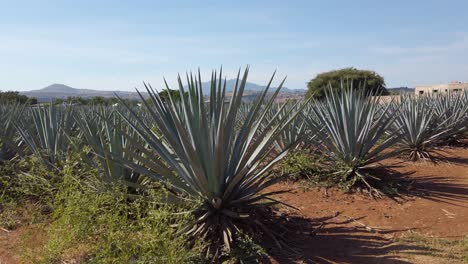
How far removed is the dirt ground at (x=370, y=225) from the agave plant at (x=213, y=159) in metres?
0.50

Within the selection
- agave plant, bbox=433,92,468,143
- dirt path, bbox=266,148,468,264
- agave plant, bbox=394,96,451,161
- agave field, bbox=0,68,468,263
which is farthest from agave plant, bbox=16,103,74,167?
agave plant, bbox=433,92,468,143

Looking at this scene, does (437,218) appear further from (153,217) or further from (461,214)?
(153,217)

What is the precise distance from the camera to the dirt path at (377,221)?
338 cm

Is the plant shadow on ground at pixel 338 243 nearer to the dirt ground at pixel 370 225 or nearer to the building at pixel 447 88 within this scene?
the dirt ground at pixel 370 225

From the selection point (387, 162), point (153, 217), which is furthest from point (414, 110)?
point (153, 217)

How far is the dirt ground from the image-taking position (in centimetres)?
336

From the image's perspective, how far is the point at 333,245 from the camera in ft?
11.9

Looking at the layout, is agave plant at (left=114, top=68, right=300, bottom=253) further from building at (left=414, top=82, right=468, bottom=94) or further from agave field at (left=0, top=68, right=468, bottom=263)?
building at (left=414, top=82, right=468, bottom=94)

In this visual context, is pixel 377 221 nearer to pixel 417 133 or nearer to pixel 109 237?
pixel 109 237

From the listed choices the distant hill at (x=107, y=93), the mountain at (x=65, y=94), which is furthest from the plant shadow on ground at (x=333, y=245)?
the mountain at (x=65, y=94)

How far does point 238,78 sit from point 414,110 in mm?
6104

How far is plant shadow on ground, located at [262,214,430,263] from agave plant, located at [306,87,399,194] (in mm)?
1486

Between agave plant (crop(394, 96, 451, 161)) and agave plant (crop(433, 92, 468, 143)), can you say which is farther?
agave plant (crop(433, 92, 468, 143))

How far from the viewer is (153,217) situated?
298cm
